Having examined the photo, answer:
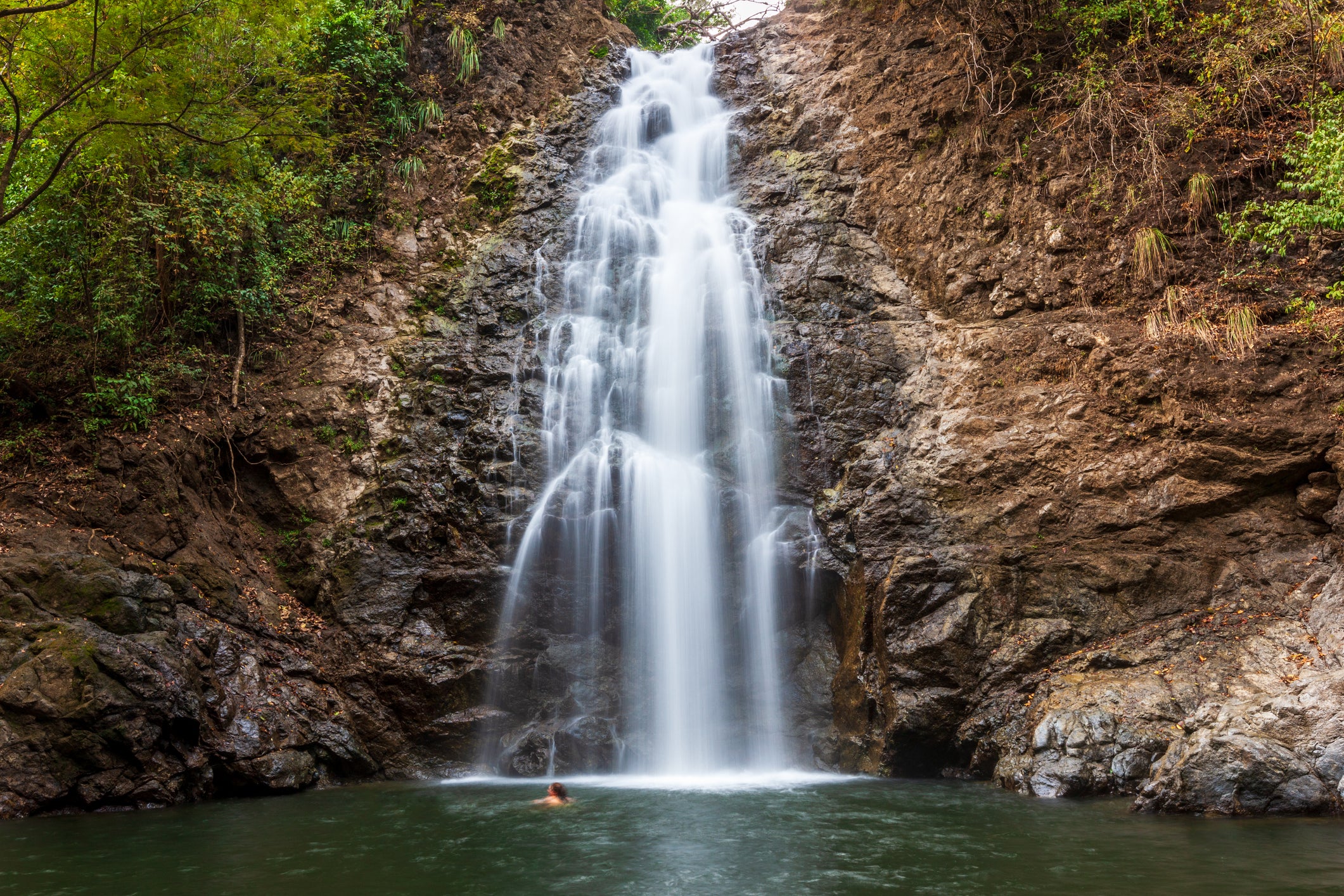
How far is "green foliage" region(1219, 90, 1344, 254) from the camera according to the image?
9.65 m

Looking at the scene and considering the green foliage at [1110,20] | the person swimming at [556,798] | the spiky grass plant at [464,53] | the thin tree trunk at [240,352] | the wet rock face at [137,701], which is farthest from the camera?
the spiky grass plant at [464,53]

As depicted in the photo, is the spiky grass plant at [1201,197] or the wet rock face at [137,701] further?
the spiky grass plant at [1201,197]

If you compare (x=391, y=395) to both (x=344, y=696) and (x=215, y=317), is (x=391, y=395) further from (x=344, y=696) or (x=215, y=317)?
(x=344, y=696)

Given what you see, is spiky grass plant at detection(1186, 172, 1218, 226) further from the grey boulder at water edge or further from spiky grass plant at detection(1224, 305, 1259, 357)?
spiky grass plant at detection(1224, 305, 1259, 357)

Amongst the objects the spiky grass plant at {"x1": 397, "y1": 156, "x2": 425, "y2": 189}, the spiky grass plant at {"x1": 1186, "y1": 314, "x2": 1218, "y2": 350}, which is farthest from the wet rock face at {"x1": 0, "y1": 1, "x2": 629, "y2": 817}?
the spiky grass plant at {"x1": 1186, "y1": 314, "x2": 1218, "y2": 350}

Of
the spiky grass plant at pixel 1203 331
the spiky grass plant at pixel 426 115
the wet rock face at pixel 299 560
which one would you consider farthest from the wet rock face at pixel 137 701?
the spiky grass plant at pixel 1203 331

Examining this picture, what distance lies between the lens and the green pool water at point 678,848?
19.4 feet

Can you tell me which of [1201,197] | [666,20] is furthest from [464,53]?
[1201,197]

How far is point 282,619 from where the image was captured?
11.3 m

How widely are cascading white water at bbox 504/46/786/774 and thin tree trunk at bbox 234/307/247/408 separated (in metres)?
4.98

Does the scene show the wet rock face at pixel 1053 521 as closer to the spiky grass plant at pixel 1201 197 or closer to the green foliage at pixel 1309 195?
the spiky grass plant at pixel 1201 197

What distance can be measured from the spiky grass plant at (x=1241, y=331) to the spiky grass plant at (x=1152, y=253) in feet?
4.76

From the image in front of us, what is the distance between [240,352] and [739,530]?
888 centimetres

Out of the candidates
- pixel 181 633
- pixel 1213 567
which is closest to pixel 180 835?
pixel 181 633
